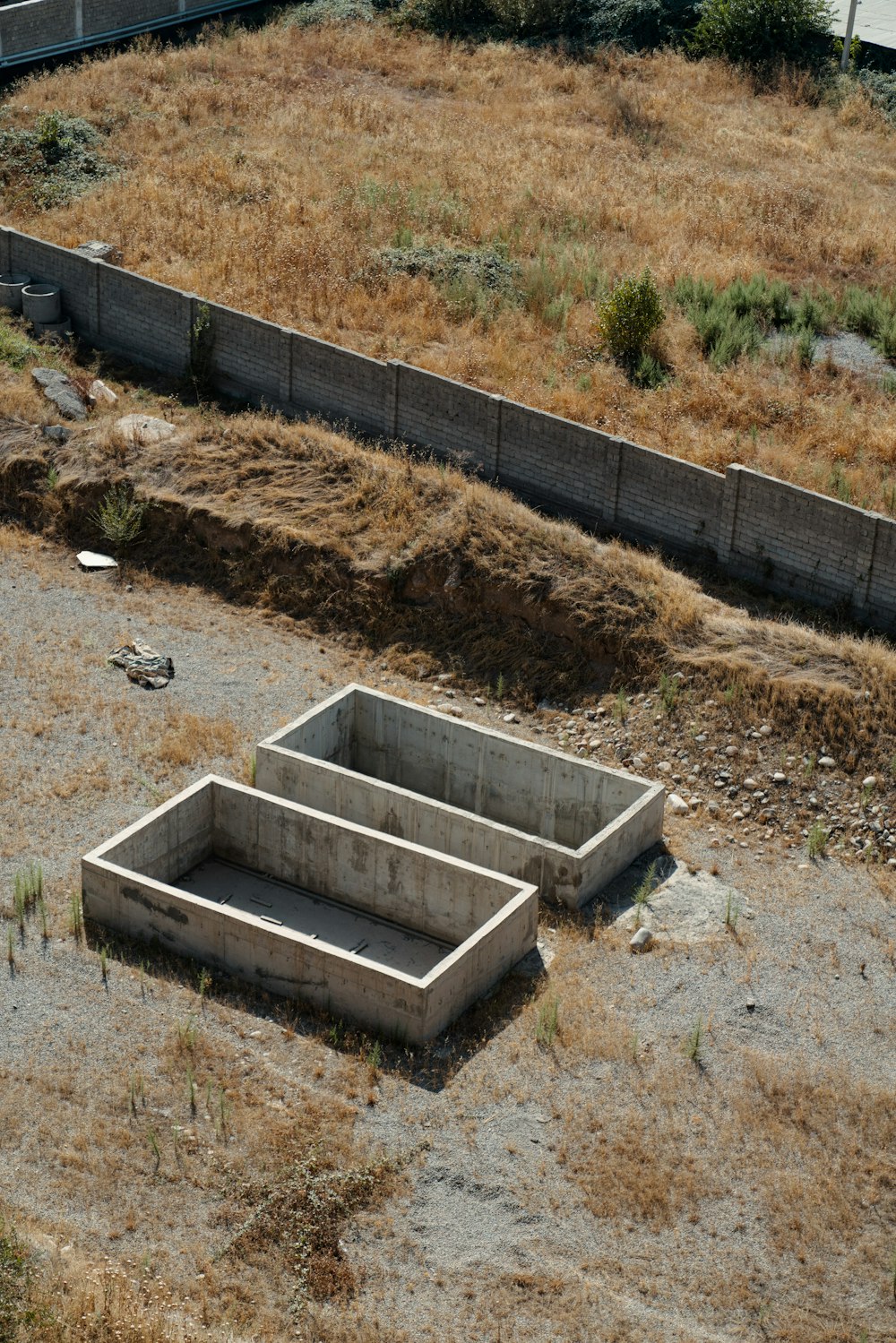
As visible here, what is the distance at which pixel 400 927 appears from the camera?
53.3 ft

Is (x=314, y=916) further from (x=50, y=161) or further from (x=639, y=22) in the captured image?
(x=639, y=22)

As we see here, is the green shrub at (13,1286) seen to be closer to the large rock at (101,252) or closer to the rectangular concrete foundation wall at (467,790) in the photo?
the rectangular concrete foundation wall at (467,790)

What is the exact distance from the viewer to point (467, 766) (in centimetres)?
1797

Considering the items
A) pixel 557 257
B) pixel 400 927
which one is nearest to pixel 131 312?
pixel 557 257

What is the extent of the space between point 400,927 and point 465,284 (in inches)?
491

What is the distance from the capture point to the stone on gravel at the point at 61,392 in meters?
23.3

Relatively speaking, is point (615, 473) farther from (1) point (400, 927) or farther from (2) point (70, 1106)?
(2) point (70, 1106)

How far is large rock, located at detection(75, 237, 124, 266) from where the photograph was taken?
2561 cm

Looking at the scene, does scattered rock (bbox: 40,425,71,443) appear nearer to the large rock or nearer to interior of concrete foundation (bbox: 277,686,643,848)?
the large rock

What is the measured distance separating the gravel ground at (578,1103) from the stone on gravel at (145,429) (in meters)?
5.93

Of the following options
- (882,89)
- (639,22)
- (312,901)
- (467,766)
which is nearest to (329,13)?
(639,22)

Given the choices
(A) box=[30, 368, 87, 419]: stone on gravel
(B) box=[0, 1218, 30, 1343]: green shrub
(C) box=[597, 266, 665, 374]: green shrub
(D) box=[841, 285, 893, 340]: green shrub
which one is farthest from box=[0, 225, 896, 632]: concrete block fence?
(B) box=[0, 1218, 30, 1343]: green shrub

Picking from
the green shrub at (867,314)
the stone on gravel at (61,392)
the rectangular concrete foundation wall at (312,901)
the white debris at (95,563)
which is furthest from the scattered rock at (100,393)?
the green shrub at (867,314)

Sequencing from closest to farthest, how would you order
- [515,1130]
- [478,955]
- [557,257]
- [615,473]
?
[515,1130]
[478,955]
[615,473]
[557,257]
